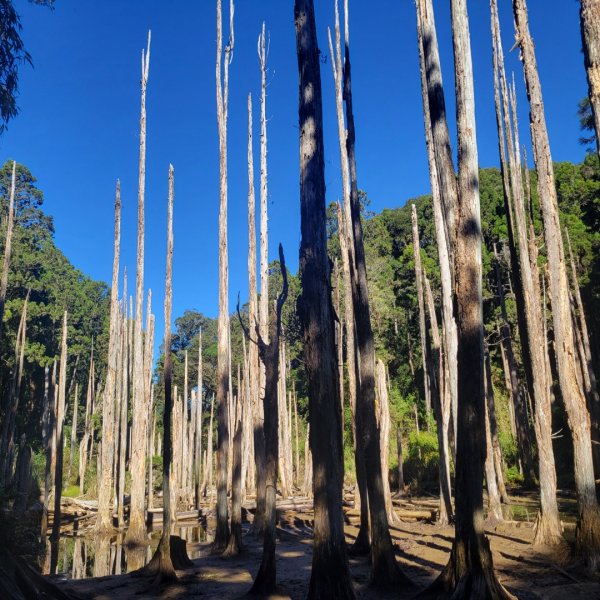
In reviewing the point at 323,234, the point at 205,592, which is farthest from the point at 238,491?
the point at 323,234

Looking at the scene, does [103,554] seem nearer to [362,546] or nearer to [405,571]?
[362,546]

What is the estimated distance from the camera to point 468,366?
20.0ft

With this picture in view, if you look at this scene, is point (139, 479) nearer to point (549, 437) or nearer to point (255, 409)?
point (255, 409)

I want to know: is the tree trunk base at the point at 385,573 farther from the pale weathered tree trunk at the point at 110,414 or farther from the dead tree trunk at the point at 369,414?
the pale weathered tree trunk at the point at 110,414

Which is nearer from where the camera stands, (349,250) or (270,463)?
(270,463)

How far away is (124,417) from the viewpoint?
840 inches

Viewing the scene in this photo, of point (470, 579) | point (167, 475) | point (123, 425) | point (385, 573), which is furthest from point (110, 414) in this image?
point (470, 579)

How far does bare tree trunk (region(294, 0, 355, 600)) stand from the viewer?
5551 mm

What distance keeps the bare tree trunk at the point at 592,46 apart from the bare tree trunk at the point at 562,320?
4271mm

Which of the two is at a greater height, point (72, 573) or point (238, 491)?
point (238, 491)

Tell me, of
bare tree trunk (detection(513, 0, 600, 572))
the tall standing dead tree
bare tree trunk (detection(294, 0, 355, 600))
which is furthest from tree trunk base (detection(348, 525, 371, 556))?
bare tree trunk (detection(294, 0, 355, 600))

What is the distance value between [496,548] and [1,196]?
31087mm

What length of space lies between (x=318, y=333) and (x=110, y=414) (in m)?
14.7

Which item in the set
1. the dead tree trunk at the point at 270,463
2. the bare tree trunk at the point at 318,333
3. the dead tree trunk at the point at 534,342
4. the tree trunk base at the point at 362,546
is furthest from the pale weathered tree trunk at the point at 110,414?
the bare tree trunk at the point at 318,333
